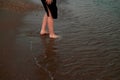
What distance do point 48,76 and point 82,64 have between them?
81cm

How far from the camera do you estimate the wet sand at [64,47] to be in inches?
187

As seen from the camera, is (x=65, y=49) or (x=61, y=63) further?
(x=65, y=49)

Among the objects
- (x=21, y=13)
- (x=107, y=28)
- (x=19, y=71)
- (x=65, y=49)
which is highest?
(x=19, y=71)

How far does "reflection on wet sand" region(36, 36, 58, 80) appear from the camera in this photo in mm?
4699

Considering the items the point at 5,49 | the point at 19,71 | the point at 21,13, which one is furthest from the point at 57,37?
the point at 21,13

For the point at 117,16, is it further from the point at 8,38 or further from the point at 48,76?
the point at 48,76

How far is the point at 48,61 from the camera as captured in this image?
17.2 ft

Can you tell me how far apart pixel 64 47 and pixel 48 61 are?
0.86 meters

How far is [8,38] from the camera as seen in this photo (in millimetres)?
6461

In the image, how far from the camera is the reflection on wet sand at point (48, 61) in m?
4.70

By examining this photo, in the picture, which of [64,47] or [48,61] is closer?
[48,61]

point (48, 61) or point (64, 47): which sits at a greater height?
point (48, 61)

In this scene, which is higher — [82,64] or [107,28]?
[82,64]

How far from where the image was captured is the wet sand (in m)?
4.76
